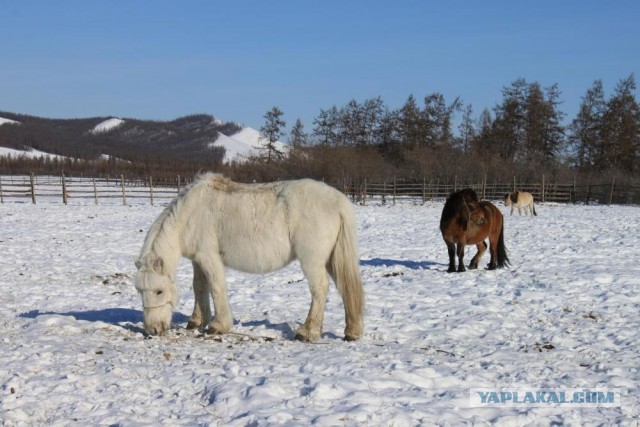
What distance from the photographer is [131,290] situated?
30.9 ft

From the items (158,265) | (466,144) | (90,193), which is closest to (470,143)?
(466,144)

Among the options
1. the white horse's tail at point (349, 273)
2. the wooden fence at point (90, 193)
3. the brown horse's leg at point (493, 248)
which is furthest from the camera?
the wooden fence at point (90, 193)

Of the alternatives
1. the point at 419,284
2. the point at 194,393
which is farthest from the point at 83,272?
the point at 194,393

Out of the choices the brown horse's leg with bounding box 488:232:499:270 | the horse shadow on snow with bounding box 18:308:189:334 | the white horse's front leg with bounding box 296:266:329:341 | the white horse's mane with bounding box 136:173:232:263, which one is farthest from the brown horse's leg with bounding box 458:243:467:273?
the white horse's mane with bounding box 136:173:232:263

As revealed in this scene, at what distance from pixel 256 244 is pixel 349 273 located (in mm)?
1116

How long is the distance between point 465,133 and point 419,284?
52.5 m

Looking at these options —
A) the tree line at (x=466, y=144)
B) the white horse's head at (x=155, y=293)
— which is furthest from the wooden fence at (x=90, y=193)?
the white horse's head at (x=155, y=293)

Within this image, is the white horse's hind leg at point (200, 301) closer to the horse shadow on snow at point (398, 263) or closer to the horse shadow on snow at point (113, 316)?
the horse shadow on snow at point (113, 316)

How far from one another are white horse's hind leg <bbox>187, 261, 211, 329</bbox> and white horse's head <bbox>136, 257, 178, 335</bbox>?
1.56 feet

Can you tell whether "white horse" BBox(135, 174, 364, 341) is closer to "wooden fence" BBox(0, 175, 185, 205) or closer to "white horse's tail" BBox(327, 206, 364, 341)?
"white horse's tail" BBox(327, 206, 364, 341)

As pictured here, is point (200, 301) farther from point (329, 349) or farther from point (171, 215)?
point (329, 349)

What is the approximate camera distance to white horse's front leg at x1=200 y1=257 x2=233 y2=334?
6266 millimetres

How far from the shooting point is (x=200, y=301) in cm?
662

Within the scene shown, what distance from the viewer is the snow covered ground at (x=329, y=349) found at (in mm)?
4016
